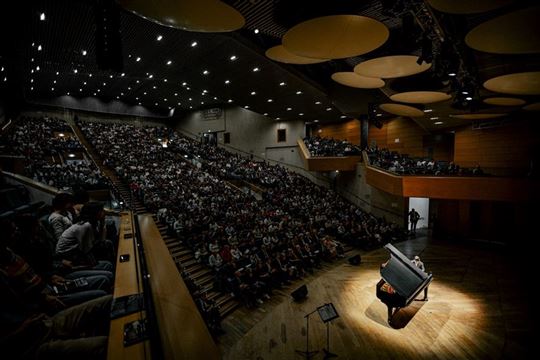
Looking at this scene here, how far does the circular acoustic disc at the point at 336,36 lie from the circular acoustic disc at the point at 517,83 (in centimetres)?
393

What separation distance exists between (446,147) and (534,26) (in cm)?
1522

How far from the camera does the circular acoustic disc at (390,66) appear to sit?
6.11 metres

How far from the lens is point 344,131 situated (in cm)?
2061

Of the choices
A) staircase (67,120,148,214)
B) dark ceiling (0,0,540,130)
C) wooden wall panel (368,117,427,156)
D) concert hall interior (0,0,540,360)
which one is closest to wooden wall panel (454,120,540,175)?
concert hall interior (0,0,540,360)

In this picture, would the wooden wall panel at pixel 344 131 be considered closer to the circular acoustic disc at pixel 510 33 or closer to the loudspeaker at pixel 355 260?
the loudspeaker at pixel 355 260

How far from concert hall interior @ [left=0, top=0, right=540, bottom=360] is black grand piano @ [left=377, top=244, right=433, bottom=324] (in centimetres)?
5

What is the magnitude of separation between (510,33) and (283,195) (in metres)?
11.1

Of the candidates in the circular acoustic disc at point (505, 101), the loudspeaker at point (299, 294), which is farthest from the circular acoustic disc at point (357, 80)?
the loudspeaker at point (299, 294)

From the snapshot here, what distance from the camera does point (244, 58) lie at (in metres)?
9.32

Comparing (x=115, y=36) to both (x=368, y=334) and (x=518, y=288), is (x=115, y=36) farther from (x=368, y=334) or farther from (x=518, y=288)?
(x=518, y=288)

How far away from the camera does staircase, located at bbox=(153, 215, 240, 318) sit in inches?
277

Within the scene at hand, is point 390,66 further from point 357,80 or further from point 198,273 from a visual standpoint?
point 198,273

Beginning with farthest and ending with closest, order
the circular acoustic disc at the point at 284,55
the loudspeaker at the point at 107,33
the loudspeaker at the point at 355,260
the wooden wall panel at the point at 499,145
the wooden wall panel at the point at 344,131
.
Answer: the wooden wall panel at the point at 344,131, the wooden wall panel at the point at 499,145, the loudspeaker at the point at 355,260, the circular acoustic disc at the point at 284,55, the loudspeaker at the point at 107,33

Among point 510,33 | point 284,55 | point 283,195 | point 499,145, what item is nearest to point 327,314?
point 510,33
